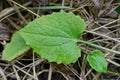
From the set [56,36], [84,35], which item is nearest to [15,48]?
[56,36]

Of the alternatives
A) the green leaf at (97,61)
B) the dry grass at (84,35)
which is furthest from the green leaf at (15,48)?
the green leaf at (97,61)

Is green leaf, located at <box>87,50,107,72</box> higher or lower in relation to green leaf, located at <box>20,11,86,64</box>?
lower

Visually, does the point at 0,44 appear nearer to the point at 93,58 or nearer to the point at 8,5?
the point at 8,5

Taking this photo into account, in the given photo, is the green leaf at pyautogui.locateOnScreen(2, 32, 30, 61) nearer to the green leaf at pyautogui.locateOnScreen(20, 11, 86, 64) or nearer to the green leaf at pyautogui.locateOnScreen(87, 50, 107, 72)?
the green leaf at pyautogui.locateOnScreen(20, 11, 86, 64)

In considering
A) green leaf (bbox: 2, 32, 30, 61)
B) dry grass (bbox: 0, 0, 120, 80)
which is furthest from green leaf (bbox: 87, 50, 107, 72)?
green leaf (bbox: 2, 32, 30, 61)

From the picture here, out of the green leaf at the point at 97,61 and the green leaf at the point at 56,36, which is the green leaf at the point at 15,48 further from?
the green leaf at the point at 97,61
